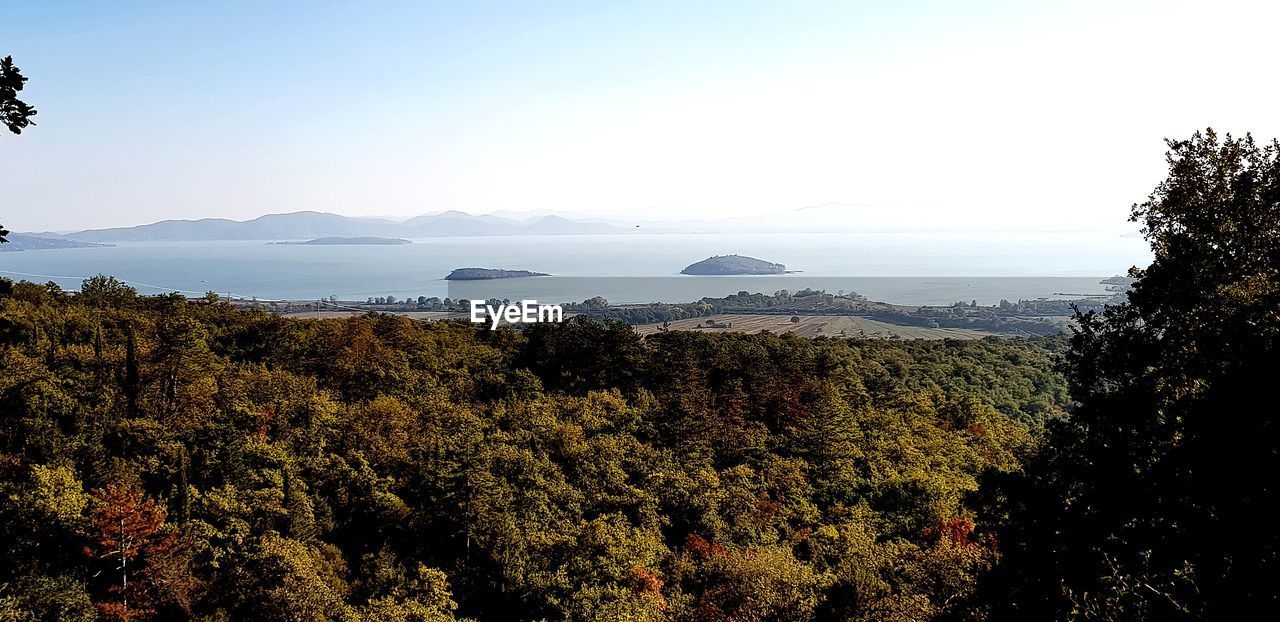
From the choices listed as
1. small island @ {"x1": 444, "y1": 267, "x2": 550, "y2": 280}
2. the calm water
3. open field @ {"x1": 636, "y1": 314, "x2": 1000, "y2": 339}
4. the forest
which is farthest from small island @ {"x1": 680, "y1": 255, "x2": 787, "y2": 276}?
the forest

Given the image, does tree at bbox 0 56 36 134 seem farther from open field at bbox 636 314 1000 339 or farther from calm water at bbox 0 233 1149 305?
calm water at bbox 0 233 1149 305

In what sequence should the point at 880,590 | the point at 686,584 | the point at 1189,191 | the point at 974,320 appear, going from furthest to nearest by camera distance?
the point at 974,320 < the point at 686,584 < the point at 880,590 < the point at 1189,191

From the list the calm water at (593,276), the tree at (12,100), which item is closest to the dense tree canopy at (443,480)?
the tree at (12,100)

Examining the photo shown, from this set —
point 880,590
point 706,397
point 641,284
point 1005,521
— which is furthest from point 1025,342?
point 641,284

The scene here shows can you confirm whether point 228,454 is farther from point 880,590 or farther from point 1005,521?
point 1005,521

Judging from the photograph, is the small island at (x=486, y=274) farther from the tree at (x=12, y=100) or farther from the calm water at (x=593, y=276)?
the tree at (x=12, y=100)

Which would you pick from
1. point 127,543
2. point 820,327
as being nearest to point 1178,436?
point 127,543
